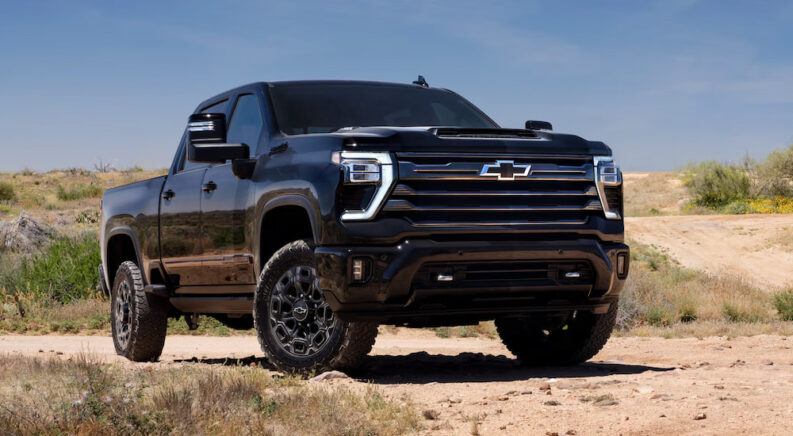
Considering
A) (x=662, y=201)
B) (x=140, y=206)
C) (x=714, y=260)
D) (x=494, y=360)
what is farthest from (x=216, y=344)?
(x=662, y=201)

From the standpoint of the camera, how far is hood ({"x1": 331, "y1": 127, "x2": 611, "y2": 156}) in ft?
20.8

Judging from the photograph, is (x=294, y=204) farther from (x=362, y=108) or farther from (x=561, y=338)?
A: (x=561, y=338)

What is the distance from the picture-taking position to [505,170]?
662 centimetres

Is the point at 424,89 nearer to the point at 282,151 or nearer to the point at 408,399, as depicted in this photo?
the point at 282,151

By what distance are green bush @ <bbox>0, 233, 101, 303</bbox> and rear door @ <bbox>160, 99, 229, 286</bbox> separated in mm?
8861

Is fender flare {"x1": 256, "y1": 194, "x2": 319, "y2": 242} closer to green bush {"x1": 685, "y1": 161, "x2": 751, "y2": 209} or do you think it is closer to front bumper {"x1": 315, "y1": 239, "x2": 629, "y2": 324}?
front bumper {"x1": 315, "y1": 239, "x2": 629, "y2": 324}

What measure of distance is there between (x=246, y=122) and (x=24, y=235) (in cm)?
1665

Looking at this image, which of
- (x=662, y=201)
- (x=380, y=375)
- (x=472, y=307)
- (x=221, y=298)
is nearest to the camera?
(x=472, y=307)

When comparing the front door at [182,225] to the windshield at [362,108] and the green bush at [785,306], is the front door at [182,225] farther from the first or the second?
the green bush at [785,306]

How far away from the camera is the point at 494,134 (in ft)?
22.8

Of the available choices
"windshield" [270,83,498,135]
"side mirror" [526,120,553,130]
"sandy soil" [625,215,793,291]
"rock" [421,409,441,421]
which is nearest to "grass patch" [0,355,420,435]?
Answer: "rock" [421,409,441,421]

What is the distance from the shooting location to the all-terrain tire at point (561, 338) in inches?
308

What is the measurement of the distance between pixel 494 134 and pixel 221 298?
271cm

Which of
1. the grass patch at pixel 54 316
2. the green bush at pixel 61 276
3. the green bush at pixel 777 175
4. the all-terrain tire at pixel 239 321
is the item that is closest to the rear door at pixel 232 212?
the all-terrain tire at pixel 239 321
